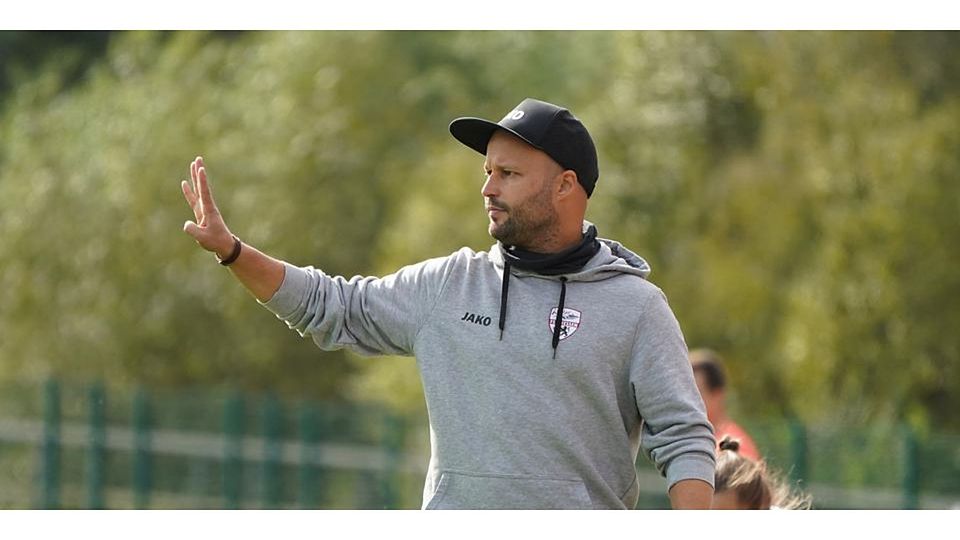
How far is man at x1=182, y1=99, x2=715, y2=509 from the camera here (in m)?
4.81

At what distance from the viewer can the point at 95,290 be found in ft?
80.4

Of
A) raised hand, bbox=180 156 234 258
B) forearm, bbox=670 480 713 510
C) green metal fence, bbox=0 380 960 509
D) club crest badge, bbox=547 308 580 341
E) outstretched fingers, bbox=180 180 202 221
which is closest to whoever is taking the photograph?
forearm, bbox=670 480 713 510

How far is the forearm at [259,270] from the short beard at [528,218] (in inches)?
24.0

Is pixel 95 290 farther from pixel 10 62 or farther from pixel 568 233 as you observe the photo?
pixel 568 233

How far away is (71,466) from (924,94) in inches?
405

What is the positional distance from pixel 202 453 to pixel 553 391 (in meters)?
14.7

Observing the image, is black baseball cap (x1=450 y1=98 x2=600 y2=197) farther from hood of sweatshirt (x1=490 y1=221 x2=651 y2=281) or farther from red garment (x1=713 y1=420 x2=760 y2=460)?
red garment (x1=713 y1=420 x2=760 y2=460)

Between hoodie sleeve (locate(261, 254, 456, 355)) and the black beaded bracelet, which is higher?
the black beaded bracelet

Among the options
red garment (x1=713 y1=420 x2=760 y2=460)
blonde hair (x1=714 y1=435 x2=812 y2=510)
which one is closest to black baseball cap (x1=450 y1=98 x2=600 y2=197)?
blonde hair (x1=714 y1=435 x2=812 y2=510)

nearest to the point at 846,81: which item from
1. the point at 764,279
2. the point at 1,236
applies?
the point at 764,279

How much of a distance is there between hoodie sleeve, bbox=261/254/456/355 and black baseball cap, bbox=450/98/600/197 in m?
0.41

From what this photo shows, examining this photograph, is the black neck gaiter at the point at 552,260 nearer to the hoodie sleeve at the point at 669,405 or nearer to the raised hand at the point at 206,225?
the hoodie sleeve at the point at 669,405

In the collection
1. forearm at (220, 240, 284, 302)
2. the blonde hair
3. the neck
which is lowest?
the blonde hair

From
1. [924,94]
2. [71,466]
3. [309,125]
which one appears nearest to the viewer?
[924,94]
